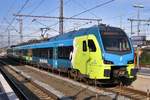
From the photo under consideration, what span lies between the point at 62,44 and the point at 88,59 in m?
6.22

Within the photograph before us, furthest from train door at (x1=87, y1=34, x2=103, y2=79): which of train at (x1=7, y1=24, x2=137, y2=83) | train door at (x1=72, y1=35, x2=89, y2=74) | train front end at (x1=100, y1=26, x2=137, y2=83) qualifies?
train door at (x1=72, y1=35, x2=89, y2=74)

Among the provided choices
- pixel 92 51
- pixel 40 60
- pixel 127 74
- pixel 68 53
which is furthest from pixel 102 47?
pixel 40 60

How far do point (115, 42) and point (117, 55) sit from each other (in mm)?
→ 843

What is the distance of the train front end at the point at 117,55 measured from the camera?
16562 mm

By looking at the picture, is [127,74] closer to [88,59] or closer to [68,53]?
[88,59]

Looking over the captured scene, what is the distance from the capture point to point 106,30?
57.8ft

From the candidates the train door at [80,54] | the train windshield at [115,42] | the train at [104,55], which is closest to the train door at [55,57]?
the train door at [80,54]

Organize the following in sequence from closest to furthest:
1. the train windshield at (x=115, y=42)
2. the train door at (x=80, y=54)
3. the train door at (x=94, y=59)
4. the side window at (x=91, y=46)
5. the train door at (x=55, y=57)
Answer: the train door at (x=94, y=59)
the train windshield at (x=115, y=42)
the side window at (x=91, y=46)
the train door at (x=80, y=54)
the train door at (x=55, y=57)

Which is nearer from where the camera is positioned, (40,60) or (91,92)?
(91,92)

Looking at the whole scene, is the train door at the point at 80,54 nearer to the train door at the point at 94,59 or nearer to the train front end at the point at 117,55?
the train door at the point at 94,59

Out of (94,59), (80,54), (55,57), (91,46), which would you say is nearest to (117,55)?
(94,59)

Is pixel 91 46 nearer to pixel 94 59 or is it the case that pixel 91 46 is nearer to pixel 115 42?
pixel 94 59

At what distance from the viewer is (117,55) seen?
16.8 m

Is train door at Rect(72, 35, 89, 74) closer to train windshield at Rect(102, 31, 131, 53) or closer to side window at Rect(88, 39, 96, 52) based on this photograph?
side window at Rect(88, 39, 96, 52)
